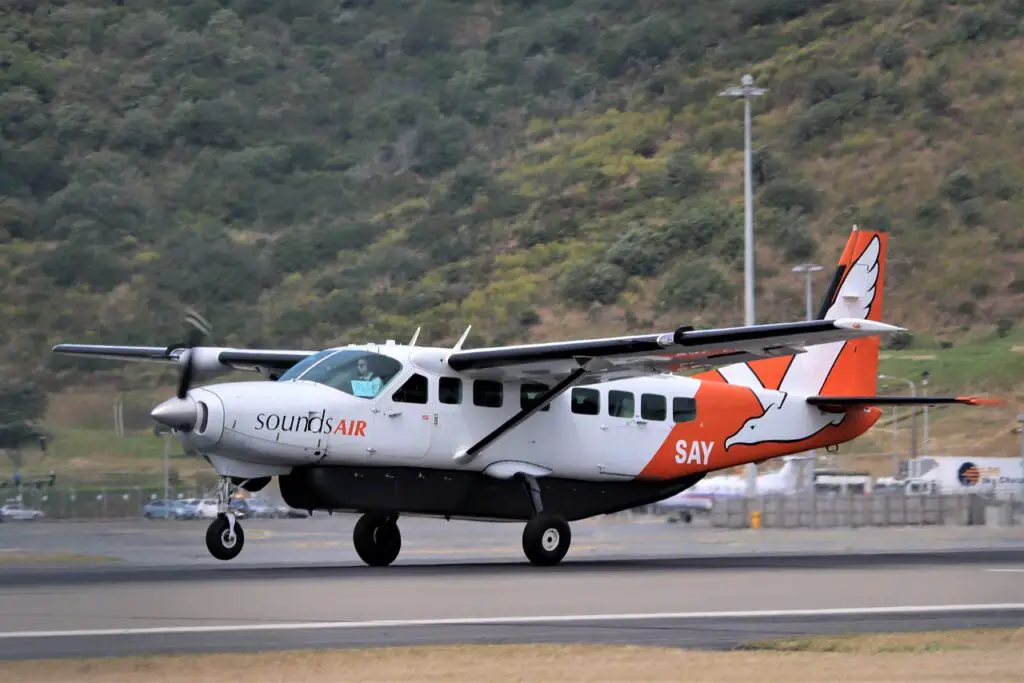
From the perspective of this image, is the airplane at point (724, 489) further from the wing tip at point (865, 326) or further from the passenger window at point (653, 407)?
the wing tip at point (865, 326)

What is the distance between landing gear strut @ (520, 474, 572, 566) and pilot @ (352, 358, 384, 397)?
289cm

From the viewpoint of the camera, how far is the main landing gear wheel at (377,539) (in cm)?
2522

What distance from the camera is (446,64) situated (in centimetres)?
16462

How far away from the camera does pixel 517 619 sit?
15.6 metres

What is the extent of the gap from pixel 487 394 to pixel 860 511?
24778mm

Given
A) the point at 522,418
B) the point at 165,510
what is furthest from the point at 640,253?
the point at 522,418

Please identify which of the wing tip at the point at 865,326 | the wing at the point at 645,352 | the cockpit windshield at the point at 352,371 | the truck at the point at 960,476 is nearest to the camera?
the wing tip at the point at 865,326

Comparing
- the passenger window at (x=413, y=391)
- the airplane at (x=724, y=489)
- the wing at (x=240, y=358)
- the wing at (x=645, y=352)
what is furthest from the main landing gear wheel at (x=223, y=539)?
the airplane at (x=724, y=489)

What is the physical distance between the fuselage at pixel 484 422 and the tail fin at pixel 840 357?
18.5 inches

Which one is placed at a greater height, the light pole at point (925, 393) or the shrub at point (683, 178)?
the shrub at point (683, 178)

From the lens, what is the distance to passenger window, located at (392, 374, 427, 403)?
79.2 feet

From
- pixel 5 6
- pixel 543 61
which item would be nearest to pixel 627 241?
pixel 543 61

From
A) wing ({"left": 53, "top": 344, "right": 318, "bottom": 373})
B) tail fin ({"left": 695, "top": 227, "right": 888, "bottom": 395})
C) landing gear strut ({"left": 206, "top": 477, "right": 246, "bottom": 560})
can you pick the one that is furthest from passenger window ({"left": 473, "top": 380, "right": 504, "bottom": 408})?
tail fin ({"left": 695, "top": 227, "right": 888, "bottom": 395})

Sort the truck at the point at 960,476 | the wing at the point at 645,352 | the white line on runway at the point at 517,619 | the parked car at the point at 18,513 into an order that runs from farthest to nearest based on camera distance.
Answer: the truck at the point at 960,476 → the parked car at the point at 18,513 → the wing at the point at 645,352 → the white line on runway at the point at 517,619
